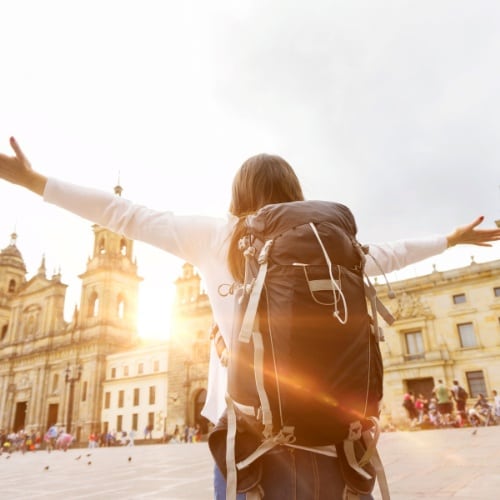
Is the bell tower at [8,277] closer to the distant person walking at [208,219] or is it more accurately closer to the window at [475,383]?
the window at [475,383]

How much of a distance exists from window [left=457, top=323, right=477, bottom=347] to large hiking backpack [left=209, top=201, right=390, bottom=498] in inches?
1135

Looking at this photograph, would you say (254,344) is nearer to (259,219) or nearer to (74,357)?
(259,219)

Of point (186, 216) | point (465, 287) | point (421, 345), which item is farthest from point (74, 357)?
point (186, 216)

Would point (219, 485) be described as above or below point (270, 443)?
below

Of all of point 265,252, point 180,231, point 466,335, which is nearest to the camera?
point 265,252

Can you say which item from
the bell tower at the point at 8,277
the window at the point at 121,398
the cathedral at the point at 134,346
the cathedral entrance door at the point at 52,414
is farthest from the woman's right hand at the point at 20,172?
the bell tower at the point at 8,277

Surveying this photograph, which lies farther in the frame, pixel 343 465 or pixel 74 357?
pixel 74 357

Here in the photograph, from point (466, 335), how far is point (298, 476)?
29137mm

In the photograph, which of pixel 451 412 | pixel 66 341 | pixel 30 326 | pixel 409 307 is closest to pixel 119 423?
pixel 66 341

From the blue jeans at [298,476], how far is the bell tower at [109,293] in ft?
155

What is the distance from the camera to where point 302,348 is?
49.1 inches

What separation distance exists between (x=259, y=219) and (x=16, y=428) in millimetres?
57902

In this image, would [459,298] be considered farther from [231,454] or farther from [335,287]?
[231,454]

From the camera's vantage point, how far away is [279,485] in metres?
1.26
